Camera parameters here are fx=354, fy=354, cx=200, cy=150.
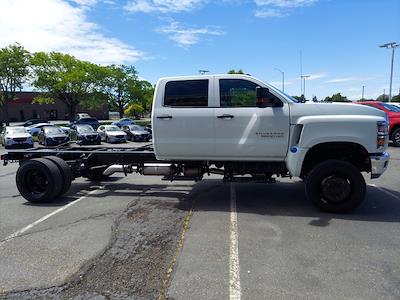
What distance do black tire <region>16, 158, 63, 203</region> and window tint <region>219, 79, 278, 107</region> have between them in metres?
3.60

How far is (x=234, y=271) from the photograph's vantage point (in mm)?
3895

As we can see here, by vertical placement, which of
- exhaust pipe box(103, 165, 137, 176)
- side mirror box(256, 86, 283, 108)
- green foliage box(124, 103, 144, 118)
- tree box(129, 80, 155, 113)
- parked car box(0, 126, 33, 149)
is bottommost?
parked car box(0, 126, 33, 149)

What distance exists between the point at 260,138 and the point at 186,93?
1.56 meters

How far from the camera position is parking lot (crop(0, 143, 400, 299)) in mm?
3578

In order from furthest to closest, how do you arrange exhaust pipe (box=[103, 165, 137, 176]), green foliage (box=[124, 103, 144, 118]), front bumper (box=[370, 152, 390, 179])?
green foliage (box=[124, 103, 144, 118]) → exhaust pipe (box=[103, 165, 137, 176]) → front bumper (box=[370, 152, 390, 179])

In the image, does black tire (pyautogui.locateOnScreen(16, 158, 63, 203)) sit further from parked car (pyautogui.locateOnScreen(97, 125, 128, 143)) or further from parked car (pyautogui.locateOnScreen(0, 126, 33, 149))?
parked car (pyautogui.locateOnScreen(97, 125, 128, 143))

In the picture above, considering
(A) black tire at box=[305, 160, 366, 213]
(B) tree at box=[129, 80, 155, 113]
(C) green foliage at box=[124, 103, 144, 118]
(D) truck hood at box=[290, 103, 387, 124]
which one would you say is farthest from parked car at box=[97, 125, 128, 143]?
(C) green foliage at box=[124, 103, 144, 118]

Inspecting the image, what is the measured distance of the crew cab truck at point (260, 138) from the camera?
570 cm

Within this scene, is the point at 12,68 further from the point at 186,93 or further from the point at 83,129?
the point at 186,93

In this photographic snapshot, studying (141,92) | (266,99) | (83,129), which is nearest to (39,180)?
(266,99)

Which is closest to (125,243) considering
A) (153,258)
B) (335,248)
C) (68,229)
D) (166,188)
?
(153,258)

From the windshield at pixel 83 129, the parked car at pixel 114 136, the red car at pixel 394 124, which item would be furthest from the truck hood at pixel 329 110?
the windshield at pixel 83 129

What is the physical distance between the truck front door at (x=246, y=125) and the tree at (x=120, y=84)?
5025cm

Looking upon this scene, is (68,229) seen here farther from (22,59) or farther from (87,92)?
(87,92)
